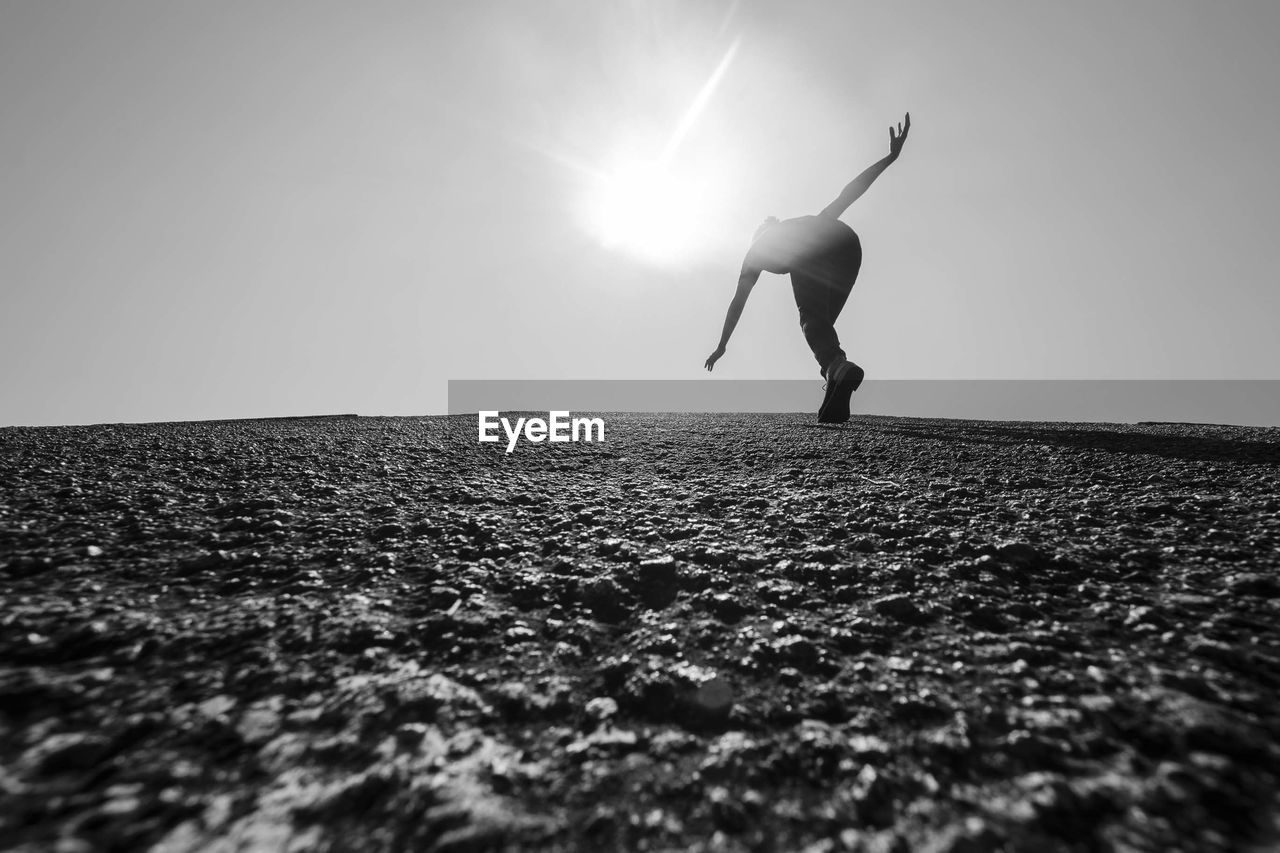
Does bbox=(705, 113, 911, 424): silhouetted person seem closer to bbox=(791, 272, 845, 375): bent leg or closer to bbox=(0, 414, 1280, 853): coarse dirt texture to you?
bbox=(791, 272, 845, 375): bent leg

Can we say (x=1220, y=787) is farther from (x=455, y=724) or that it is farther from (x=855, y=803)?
(x=455, y=724)

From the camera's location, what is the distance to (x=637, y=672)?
2.59 ft

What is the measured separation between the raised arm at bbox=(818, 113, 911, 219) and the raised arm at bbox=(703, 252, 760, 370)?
31.8 inches

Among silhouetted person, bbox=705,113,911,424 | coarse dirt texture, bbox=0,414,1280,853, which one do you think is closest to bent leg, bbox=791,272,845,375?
silhouetted person, bbox=705,113,911,424

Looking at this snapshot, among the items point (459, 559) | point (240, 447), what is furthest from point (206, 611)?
point (240, 447)

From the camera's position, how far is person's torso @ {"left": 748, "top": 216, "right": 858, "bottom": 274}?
4715mm

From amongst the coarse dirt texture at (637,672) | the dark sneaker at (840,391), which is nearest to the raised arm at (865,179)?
the dark sneaker at (840,391)

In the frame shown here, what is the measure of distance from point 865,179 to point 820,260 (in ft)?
2.70

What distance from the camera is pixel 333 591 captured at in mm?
1017

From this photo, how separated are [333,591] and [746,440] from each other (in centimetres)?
246

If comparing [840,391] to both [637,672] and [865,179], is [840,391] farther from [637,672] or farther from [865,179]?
[637,672]

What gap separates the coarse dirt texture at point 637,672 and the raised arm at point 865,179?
12.6 feet

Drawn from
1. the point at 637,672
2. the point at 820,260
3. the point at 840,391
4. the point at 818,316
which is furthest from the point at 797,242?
the point at 637,672

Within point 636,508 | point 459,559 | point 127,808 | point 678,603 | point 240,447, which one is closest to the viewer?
point 127,808
